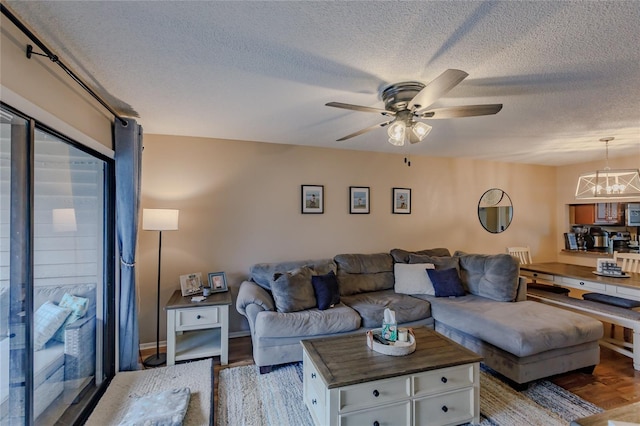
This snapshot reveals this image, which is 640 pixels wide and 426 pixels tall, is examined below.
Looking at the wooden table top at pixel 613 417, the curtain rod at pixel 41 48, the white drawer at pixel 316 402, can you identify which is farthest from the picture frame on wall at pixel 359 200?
the wooden table top at pixel 613 417

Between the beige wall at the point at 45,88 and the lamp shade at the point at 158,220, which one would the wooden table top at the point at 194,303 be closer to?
the lamp shade at the point at 158,220

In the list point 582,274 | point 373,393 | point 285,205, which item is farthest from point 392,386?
point 582,274

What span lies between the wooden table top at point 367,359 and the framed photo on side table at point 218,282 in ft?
4.79

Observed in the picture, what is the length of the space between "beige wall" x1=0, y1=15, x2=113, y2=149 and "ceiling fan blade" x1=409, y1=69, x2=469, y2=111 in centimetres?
203

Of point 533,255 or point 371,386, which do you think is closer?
point 371,386

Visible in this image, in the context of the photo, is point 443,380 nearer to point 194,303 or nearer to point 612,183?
point 194,303

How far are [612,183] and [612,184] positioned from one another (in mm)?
12

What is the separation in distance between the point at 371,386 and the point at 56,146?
2.56 m

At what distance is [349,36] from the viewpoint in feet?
5.19

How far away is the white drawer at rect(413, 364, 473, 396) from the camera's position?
1.96m

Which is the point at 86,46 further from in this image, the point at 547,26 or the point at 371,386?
the point at 371,386

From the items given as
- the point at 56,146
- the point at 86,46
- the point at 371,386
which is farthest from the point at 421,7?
the point at 56,146

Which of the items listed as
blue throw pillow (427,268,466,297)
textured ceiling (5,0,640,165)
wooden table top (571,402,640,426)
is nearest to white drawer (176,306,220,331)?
textured ceiling (5,0,640,165)

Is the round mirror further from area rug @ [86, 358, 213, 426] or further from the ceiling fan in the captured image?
area rug @ [86, 358, 213, 426]
